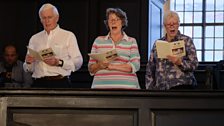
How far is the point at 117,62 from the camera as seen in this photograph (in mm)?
5875

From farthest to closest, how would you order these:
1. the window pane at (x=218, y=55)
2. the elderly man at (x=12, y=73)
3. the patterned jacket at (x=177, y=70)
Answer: the window pane at (x=218, y=55) < the elderly man at (x=12, y=73) < the patterned jacket at (x=177, y=70)

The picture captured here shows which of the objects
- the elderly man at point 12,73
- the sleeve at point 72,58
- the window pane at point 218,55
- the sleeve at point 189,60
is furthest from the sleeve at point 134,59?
the window pane at point 218,55

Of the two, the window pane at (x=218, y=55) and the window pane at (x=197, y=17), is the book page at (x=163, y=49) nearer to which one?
the window pane at (x=218, y=55)

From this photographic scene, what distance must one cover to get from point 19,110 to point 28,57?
2.89ft

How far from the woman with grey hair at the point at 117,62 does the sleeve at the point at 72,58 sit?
6.0 inches

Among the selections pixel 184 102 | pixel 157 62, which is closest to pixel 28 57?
pixel 157 62

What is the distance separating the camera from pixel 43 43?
6.14 m

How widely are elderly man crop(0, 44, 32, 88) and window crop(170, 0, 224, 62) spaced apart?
16.5ft

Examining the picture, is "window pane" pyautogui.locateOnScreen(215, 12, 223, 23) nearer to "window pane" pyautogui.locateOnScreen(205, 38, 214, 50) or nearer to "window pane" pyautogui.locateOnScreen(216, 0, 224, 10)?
"window pane" pyautogui.locateOnScreen(216, 0, 224, 10)

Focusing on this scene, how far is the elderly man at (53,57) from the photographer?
5945 millimetres

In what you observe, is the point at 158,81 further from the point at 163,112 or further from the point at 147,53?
the point at 147,53

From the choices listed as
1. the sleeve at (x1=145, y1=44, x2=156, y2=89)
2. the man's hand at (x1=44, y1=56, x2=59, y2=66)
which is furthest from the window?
the man's hand at (x1=44, y1=56, x2=59, y2=66)

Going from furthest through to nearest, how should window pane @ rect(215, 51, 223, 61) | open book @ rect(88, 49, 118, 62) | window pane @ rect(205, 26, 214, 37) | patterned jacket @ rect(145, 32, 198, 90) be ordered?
window pane @ rect(205, 26, 214, 37) < window pane @ rect(215, 51, 223, 61) < patterned jacket @ rect(145, 32, 198, 90) < open book @ rect(88, 49, 118, 62)

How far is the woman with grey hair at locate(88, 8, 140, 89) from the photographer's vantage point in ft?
18.9
